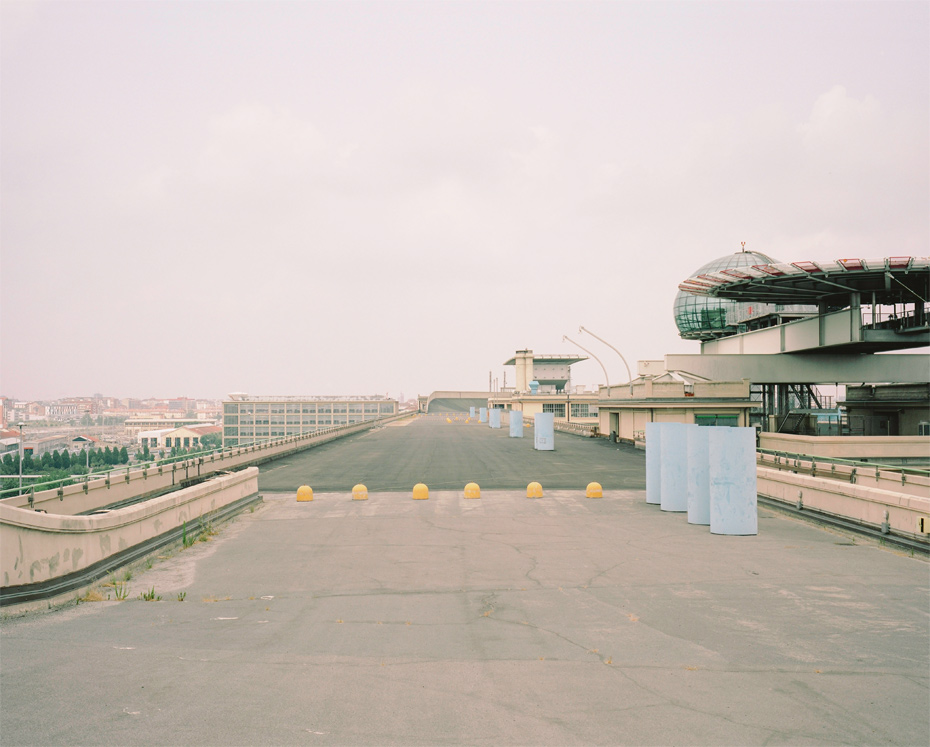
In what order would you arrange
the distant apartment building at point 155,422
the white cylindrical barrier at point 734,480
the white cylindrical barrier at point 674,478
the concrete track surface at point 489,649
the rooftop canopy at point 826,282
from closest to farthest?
the concrete track surface at point 489,649 < the white cylindrical barrier at point 734,480 < the white cylindrical barrier at point 674,478 < the distant apartment building at point 155,422 < the rooftop canopy at point 826,282

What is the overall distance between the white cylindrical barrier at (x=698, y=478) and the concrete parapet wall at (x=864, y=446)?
56.3 feet

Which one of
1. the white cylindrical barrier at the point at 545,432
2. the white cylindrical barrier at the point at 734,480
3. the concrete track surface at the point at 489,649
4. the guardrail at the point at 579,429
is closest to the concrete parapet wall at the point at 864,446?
→ the white cylindrical barrier at the point at 545,432

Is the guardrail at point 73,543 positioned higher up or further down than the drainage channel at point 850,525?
higher up

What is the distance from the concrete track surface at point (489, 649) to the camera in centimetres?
576

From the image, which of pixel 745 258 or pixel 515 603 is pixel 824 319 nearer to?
pixel 745 258

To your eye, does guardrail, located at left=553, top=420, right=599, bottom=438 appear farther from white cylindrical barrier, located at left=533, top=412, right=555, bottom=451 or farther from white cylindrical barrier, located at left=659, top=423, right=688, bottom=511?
white cylindrical barrier, located at left=659, top=423, right=688, bottom=511

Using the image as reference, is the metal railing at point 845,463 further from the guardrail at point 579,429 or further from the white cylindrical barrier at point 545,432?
the guardrail at point 579,429

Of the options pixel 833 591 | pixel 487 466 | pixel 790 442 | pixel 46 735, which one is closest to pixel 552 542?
pixel 833 591

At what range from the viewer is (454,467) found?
30.8 m

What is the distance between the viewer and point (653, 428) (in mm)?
19969

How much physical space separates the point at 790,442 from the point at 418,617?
2960cm

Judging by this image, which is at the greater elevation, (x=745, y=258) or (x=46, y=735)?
(x=745, y=258)

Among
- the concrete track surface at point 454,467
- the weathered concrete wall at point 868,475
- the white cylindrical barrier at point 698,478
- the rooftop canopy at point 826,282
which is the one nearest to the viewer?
the white cylindrical barrier at point 698,478

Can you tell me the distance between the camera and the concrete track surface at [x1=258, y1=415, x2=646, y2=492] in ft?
81.8
